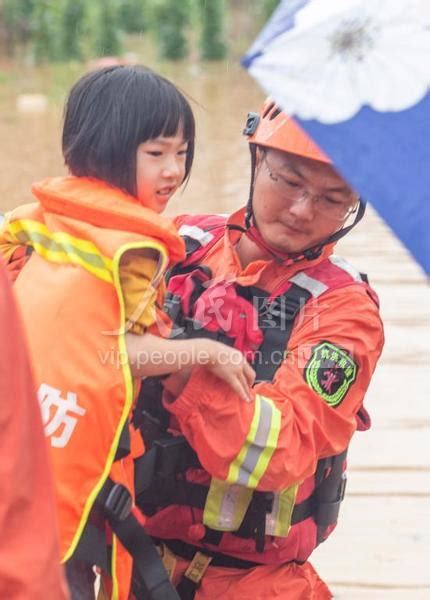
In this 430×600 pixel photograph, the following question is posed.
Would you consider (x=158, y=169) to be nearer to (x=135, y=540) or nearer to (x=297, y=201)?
(x=297, y=201)

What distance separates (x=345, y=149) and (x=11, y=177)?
25.2 ft

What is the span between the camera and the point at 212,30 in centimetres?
1534

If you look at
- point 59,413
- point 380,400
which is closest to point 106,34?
point 380,400

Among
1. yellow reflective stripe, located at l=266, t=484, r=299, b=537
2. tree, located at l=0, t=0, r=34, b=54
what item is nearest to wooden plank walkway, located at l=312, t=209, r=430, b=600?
yellow reflective stripe, located at l=266, t=484, r=299, b=537

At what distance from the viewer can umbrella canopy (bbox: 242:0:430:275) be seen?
154 centimetres

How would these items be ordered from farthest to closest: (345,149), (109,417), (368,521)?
(368,521), (109,417), (345,149)

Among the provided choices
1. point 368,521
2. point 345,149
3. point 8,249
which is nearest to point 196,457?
point 8,249

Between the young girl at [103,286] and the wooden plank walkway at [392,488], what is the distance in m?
1.35

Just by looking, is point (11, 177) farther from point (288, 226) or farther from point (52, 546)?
point (52, 546)

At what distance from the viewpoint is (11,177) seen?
29.4ft

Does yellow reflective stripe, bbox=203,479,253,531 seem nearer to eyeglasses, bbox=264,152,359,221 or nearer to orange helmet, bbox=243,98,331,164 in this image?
eyeglasses, bbox=264,152,359,221

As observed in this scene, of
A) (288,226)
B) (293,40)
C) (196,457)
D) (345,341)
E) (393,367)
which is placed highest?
(293,40)

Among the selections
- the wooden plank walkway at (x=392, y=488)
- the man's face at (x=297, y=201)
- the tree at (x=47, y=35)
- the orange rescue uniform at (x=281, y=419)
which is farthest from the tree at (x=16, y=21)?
the man's face at (x=297, y=201)

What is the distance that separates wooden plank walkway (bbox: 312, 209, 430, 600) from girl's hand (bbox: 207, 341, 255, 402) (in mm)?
1382
